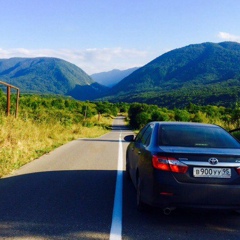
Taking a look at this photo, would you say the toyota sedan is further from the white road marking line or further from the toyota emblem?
the white road marking line

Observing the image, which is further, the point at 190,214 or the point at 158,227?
the point at 190,214

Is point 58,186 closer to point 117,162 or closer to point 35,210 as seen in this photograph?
point 35,210

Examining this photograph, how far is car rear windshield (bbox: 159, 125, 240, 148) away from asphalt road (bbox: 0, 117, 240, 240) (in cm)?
104

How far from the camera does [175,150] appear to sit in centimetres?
477

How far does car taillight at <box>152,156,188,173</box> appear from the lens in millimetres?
4543

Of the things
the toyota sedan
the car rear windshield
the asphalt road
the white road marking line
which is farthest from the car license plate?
the white road marking line

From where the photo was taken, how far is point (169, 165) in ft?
15.0

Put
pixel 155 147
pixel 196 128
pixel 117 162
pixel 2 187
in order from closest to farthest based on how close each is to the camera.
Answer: pixel 155 147, pixel 196 128, pixel 2 187, pixel 117 162

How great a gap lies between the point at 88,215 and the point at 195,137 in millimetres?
2035

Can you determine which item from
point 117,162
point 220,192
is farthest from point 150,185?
point 117,162

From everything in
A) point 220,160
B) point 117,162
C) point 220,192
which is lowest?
point 117,162

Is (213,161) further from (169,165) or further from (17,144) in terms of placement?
(17,144)

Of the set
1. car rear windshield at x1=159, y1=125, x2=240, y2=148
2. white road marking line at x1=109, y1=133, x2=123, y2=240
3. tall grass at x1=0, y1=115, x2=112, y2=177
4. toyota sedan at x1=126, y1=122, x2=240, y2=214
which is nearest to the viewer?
white road marking line at x1=109, y1=133, x2=123, y2=240

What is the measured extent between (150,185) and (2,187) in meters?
3.46
